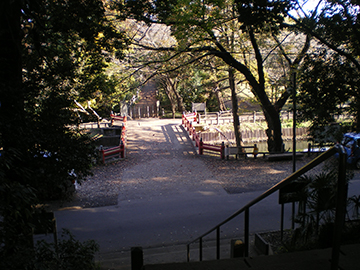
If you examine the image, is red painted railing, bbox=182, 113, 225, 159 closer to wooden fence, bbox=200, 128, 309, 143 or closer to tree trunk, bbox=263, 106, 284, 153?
wooden fence, bbox=200, 128, 309, 143

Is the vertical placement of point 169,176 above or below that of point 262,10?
below

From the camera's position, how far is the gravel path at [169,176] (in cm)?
1189

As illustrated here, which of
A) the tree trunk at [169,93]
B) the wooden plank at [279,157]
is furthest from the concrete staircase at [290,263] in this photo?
the tree trunk at [169,93]

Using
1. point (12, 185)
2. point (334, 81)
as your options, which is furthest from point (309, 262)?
point (334, 81)

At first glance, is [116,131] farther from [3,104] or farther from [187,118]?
[3,104]

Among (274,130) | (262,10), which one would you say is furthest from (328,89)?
(274,130)

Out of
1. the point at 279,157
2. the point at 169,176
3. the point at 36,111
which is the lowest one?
the point at 169,176

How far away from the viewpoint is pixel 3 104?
16.7ft

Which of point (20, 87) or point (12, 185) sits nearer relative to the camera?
point (12, 185)

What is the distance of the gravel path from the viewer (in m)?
11.9

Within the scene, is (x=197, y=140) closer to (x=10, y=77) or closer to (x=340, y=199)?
(x=10, y=77)

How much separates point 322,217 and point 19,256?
3.39 meters

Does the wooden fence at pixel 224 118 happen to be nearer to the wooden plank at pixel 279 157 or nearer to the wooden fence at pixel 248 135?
the wooden fence at pixel 248 135

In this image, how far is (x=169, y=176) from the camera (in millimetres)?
14234
